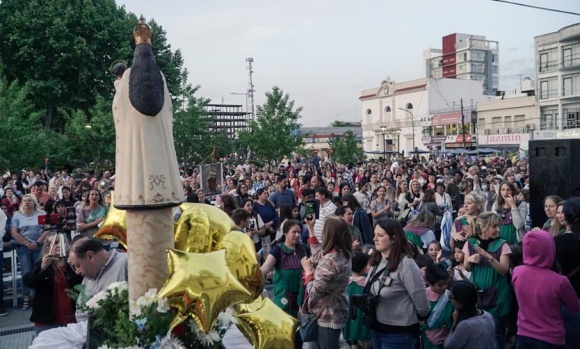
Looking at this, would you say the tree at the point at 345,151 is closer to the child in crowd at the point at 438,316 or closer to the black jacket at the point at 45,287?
the child in crowd at the point at 438,316

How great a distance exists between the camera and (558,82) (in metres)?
47.7

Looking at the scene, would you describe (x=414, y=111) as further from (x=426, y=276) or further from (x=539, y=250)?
(x=539, y=250)

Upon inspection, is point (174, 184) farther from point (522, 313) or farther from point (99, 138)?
point (99, 138)

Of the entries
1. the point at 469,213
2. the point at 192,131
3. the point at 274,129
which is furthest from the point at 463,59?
the point at 469,213

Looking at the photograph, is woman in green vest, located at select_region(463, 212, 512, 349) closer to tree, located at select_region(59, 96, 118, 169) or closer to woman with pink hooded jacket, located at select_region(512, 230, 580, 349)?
woman with pink hooded jacket, located at select_region(512, 230, 580, 349)

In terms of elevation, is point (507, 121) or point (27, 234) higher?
point (507, 121)

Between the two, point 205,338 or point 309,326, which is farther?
point 309,326

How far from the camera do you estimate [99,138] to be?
80.0 feet

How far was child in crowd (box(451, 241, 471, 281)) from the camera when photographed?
563 cm

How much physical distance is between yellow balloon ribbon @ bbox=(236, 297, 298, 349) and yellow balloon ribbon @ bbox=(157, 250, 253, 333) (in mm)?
410

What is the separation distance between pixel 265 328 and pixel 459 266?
13.3 feet

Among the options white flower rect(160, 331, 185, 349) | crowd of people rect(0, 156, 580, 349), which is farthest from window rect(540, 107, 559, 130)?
white flower rect(160, 331, 185, 349)

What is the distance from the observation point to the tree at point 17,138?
22203 millimetres

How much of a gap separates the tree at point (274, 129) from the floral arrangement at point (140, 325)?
29.9 metres
